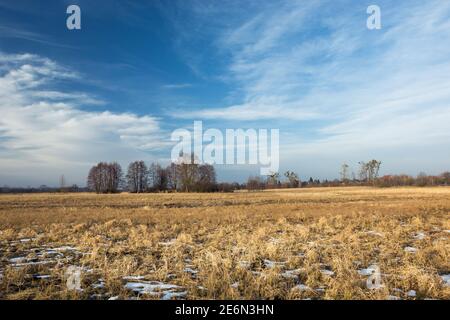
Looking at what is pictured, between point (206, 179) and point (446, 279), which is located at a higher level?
point (206, 179)

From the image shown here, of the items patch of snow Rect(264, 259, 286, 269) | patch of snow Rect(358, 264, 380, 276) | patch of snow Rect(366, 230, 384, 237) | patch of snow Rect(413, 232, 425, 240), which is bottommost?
patch of snow Rect(413, 232, 425, 240)

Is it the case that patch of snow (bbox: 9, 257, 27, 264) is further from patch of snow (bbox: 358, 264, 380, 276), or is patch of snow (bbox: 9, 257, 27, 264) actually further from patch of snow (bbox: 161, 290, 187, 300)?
patch of snow (bbox: 358, 264, 380, 276)

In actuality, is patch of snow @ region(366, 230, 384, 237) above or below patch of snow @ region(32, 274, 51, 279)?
below

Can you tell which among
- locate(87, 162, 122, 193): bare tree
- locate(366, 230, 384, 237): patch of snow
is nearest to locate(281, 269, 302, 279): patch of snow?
locate(366, 230, 384, 237): patch of snow

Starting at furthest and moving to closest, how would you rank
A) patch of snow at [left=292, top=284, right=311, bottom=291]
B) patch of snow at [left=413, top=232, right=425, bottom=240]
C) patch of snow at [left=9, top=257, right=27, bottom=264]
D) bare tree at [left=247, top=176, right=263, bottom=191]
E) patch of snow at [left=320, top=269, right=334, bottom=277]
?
bare tree at [left=247, top=176, right=263, bottom=191] < patch of snow at [left=413, top=232, right=425, bottom=240] < patch of snow at [left=9, top=257, right=27, bottom=264] < patch of snow at [left=320, top=269, right=334, bottom=277] < patch of snow at [left=292, top=284, right=311, bottom=291]

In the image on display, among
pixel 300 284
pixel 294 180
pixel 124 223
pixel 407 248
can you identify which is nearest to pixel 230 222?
pixel 124 223

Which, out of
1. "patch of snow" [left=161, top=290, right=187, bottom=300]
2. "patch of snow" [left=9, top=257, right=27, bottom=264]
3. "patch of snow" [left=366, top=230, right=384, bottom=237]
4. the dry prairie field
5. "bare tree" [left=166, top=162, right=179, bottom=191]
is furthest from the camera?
"bare tree" [left=166, top=162, right=179, bottom=191]

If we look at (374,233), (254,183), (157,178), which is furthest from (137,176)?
(374,233)

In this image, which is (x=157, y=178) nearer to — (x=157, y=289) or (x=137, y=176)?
(x=137, y=176)

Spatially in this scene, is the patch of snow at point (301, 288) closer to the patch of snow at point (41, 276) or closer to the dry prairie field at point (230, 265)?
the dry prairie field at point (230, 265)

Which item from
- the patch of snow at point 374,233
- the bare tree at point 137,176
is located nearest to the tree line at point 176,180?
the bare tree at point 137,176
